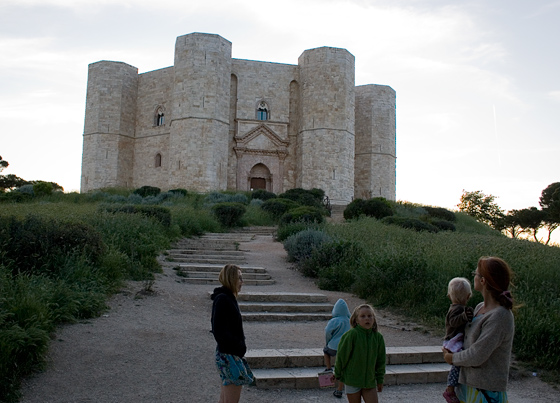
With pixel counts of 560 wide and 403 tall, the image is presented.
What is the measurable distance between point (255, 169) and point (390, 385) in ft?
85.0

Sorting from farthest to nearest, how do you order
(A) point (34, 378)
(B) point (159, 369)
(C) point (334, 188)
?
(C) point (334, 188) < (B) point (159, 369) < (A) point (34, 378)

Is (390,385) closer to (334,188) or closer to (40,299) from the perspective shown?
(40,299)

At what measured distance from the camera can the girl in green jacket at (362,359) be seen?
351cm

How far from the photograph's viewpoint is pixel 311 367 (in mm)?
5207

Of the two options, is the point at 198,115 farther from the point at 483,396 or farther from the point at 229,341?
the point at 483,396

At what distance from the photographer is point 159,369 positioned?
4883 mm

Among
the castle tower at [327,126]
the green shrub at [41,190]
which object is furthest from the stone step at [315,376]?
the castle tower at [327,126]

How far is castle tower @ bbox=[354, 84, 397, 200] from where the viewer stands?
108 ft

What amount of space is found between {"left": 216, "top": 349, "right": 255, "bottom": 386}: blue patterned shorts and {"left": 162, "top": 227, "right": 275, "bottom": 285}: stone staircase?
5773mm

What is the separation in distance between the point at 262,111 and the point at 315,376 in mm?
26751

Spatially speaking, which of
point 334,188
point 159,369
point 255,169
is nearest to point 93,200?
point 255,169

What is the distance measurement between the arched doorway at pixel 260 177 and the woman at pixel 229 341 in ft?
87.8

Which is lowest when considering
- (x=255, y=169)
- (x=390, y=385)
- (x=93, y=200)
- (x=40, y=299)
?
(x=390, y=385)

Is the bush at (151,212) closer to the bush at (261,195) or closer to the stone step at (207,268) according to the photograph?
the stone step at (207,268)
